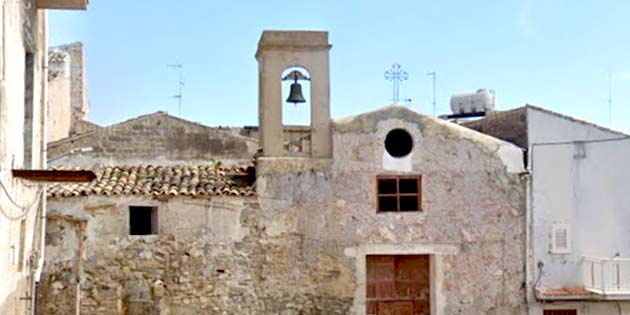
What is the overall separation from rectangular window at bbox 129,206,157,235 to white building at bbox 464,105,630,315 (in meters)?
8.51

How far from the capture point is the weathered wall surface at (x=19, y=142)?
377 inches

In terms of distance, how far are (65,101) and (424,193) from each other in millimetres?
15228

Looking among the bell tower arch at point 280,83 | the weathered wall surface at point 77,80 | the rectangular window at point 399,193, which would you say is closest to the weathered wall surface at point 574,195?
the rectangular window at point 399,193

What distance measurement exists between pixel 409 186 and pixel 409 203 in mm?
386

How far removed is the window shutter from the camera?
19.5 m

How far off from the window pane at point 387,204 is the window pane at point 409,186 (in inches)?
11.9

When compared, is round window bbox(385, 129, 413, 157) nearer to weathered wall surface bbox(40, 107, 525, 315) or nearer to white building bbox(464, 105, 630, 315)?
weathered wall surface bbox(40, 107, 525, 315)

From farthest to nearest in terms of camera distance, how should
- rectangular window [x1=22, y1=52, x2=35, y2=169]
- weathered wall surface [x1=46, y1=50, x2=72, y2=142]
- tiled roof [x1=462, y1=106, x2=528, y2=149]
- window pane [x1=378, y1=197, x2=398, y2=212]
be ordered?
weathered wall surface [x1=46, y1=50, x2=72, y2=142], tiled roof [x1=462, y1=106, x2=528, y2=149], window pane [x1=378, y1=197, x2=398, y2=212], rectangular window [x1=22, y1=52, x2=35, y2=169]

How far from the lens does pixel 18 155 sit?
11320 millimetres

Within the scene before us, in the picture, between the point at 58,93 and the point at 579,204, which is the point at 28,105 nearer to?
the point at 579,204

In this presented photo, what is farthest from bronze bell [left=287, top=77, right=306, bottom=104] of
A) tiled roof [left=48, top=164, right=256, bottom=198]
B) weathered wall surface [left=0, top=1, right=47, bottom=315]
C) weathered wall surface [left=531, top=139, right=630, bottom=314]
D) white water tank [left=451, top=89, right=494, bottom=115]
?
white water tank [left=451, top=89, right=494, bottom=115]

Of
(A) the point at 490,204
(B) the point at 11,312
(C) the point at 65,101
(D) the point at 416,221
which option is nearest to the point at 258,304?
(D) the point at 416,221

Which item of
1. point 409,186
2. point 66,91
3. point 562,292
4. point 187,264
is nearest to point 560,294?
point 562,292

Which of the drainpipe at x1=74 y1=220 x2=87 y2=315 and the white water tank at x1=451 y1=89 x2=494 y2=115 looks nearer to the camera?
the drainpipe at x1=74 y1=220 x2=87 y2=315
